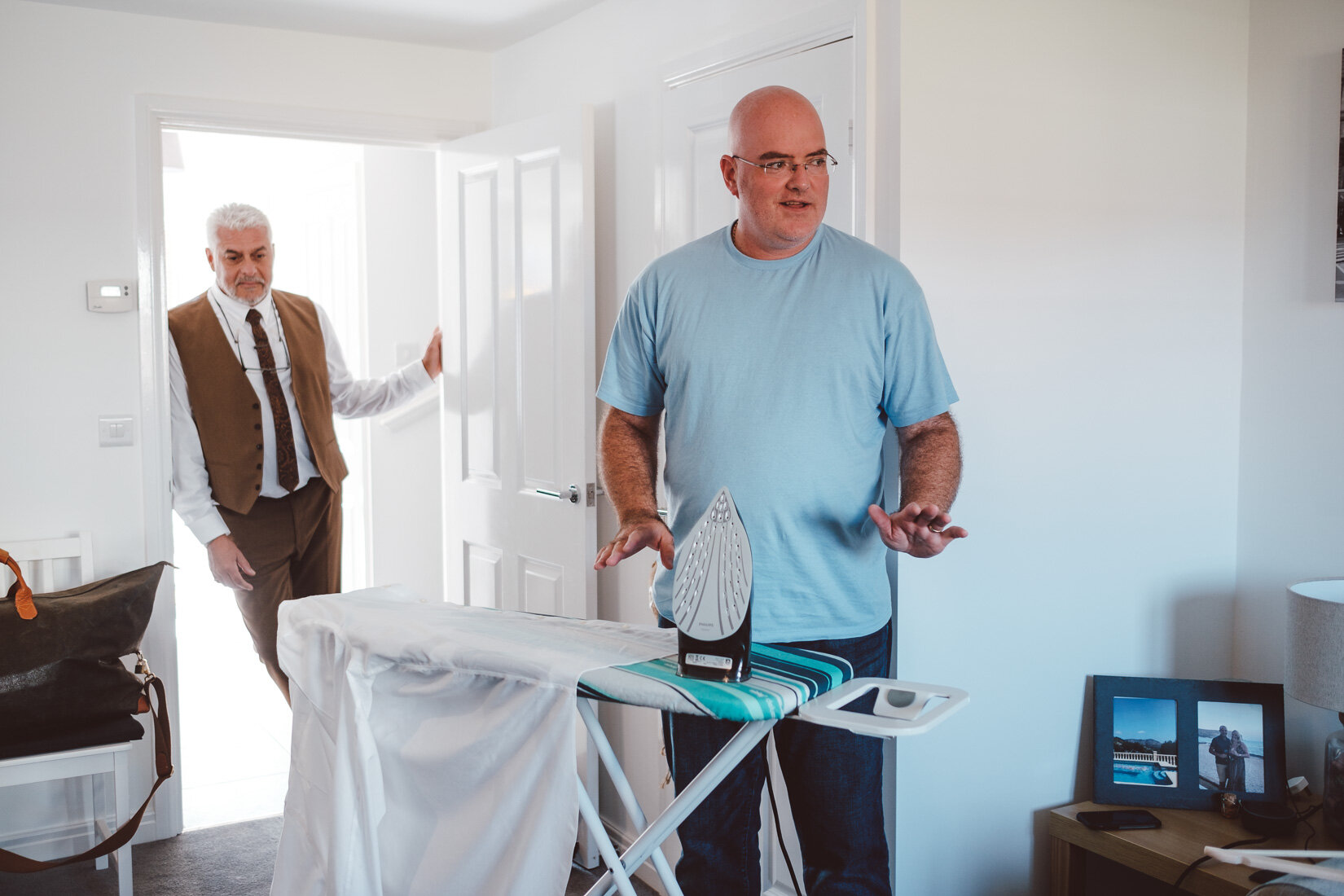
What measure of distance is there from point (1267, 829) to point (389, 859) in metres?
1.63

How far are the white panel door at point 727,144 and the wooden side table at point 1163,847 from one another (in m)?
0.55

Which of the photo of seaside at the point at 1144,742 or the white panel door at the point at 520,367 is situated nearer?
the photo of seaside at the point at 1144,742

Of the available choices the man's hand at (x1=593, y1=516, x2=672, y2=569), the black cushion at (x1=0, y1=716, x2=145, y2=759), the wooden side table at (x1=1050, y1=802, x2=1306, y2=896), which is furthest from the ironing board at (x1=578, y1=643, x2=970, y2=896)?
the black cushion at (x1=0, y1=716, x2=145, y2=759)

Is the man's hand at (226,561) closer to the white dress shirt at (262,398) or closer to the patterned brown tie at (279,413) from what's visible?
the white dress shirt at (262,398)

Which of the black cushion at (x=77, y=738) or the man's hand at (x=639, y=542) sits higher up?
the man's hand at (x=639, y=542)

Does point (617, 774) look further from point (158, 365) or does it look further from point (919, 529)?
point (158, 365)

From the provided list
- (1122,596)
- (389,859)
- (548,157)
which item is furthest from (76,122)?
(1122,596)

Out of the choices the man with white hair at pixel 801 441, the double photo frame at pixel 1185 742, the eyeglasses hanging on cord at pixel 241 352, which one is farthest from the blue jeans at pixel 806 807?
the eyeglasses hanging on cord at pixel 241 352

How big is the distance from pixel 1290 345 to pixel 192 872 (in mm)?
2963

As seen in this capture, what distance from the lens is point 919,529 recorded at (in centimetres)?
150

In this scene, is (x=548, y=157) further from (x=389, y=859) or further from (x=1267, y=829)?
(x=1267, y=829)

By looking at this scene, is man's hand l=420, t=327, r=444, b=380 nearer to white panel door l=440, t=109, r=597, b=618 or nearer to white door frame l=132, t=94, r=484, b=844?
white panel door l=440, t=109, r=597, b=618

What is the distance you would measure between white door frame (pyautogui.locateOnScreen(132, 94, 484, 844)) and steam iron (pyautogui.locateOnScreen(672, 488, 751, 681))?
2202 millimetres

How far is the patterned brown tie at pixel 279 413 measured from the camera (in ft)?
11.1
